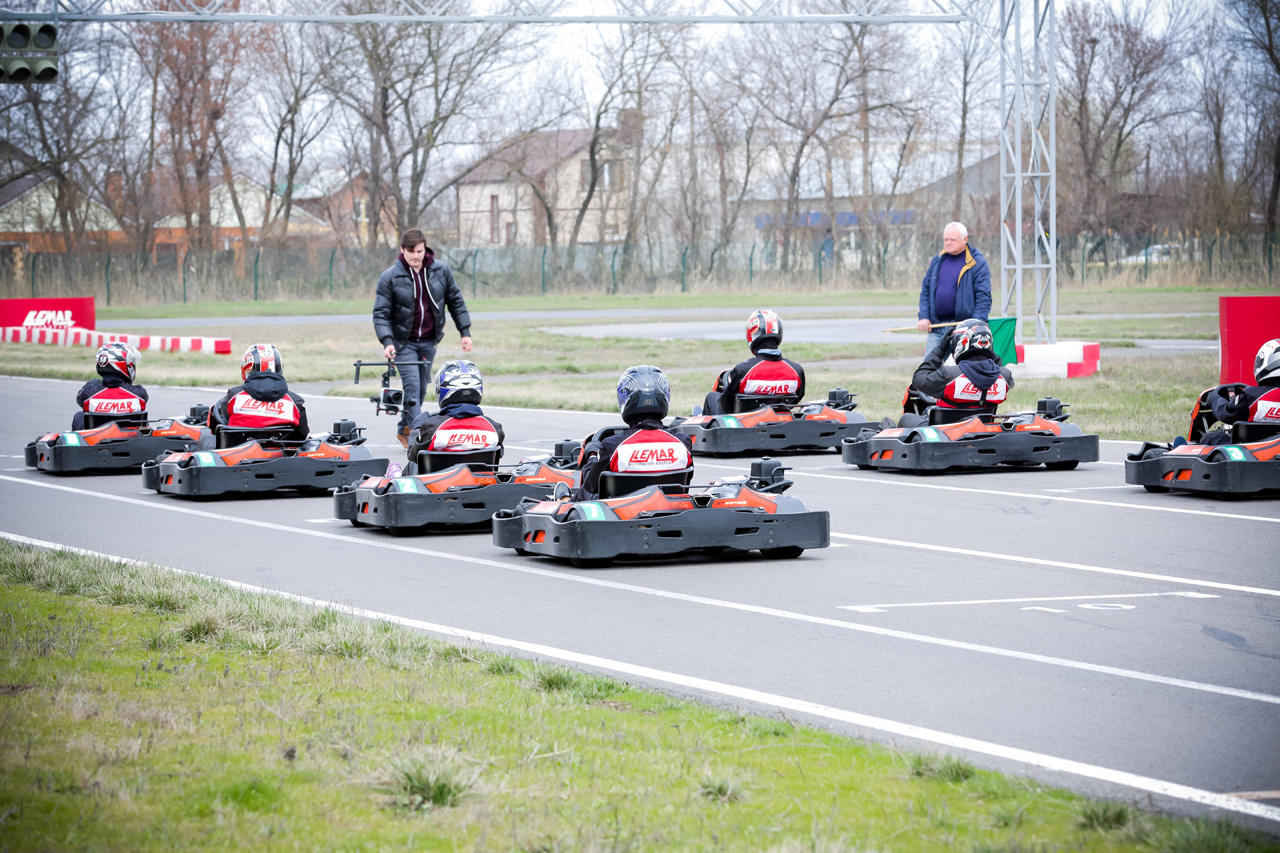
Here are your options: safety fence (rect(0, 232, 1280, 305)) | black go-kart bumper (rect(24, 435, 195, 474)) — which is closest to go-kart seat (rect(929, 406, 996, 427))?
black go-kart bumper (rect(24, 435, 195, 474))

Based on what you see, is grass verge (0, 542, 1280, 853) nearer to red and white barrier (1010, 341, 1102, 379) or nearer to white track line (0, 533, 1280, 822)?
white track line (0, 533, 1280, 822)

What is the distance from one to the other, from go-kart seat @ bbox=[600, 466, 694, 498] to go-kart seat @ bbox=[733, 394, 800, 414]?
522 centimetres

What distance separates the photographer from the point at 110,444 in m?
12.7

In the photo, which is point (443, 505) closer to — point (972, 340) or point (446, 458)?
point (446, 458)

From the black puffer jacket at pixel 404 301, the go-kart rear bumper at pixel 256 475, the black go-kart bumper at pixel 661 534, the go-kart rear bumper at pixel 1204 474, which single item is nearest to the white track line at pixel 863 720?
the black go-kart bumper at pixel 661 534

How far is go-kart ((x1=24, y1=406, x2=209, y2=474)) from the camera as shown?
12648 millimetres

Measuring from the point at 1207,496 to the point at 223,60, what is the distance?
162ft

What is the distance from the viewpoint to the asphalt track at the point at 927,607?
482cm

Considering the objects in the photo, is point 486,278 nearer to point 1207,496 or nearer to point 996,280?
point 996,280

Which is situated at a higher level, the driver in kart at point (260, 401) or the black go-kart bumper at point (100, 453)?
the driver in kart at point (260, 401)

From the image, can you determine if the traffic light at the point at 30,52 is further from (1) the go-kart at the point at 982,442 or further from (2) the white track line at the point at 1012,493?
(1) the go-kart at the point at 982,442

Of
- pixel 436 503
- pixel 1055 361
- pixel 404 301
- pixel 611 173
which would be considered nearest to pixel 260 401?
pixel 404 301

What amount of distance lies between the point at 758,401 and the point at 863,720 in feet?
28.6

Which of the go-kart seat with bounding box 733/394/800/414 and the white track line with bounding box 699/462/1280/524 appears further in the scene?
the go-kart seat with bounding box 733/394/800/414
